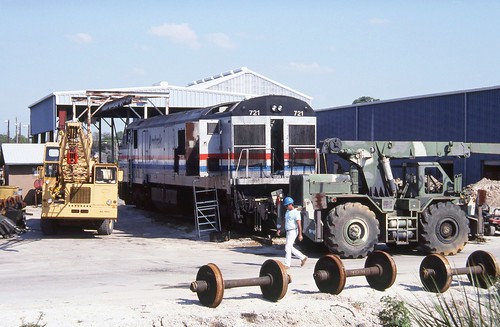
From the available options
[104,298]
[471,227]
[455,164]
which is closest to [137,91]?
[455,164]

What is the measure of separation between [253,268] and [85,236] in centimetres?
937

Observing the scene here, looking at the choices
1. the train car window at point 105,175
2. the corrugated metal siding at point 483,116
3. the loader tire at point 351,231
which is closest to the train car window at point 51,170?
the train car window at point 105,175

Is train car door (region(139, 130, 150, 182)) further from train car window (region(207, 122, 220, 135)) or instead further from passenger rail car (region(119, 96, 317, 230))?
train car window (region(207, 122, 220, 135))

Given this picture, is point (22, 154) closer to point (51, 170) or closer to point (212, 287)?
point (51, 170)

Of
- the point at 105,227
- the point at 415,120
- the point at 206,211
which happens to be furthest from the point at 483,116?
the point at 105,227

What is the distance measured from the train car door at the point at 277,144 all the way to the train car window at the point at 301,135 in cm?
35

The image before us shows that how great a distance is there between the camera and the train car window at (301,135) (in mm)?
22781

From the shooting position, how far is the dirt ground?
10.4m

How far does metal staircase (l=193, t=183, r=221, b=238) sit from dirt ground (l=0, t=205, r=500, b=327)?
3.09 ft

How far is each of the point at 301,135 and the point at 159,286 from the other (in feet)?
35.1

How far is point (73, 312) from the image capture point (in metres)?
10.5

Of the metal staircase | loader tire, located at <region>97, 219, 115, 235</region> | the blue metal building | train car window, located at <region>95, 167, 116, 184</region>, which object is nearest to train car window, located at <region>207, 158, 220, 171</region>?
the metal staircase

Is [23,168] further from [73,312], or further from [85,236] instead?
[73,312]

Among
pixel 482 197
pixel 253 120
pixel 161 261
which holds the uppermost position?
pixel 253 120
